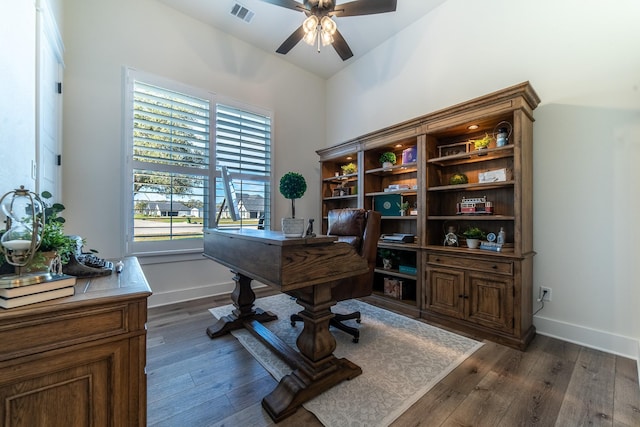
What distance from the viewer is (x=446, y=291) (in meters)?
2.53

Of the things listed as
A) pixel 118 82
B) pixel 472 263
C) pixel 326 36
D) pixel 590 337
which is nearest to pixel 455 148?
pixel 472 263

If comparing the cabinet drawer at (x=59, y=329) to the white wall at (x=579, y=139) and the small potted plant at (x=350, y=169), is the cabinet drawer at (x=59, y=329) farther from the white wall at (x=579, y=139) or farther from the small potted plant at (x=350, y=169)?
the small potted plant at (x=350, y=169)

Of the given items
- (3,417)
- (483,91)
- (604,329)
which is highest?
(483,91)

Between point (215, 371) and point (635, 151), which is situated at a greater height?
point (635, 151)

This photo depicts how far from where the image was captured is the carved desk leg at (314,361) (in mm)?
1484

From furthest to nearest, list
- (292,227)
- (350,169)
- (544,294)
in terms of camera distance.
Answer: (350,169) < (544,294) < (292,227)

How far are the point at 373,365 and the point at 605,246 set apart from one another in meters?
2.10

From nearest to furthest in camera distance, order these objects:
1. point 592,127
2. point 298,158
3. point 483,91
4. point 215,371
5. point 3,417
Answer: point 3,417
point 215,371
point 592,127
point 483,91
point 298,158

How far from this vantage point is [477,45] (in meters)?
2.80

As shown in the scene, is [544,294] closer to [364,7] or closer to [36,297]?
[364,7]

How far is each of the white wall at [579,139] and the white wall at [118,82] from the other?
116 inches

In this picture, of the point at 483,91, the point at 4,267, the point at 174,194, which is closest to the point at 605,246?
the point at 483,91

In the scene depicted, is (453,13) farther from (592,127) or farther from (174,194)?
(174,194)

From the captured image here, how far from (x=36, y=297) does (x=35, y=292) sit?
2 centimetres
